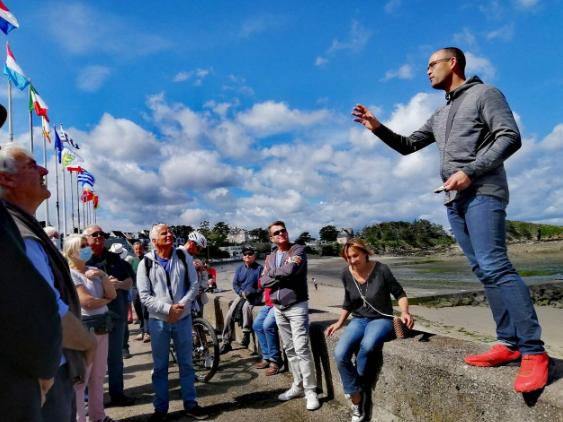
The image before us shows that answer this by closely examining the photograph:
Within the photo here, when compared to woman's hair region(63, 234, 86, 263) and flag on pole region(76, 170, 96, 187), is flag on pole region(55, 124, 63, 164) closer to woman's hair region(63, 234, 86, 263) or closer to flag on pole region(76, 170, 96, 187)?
flag on pole region(76, 170, 96, 187)

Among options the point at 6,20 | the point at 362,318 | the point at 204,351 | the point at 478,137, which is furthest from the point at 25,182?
the point at 6,20

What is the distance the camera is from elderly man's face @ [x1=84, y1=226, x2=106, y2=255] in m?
5.36

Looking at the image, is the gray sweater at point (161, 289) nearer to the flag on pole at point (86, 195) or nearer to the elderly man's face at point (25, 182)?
the elderly man's face at point (25, 182)

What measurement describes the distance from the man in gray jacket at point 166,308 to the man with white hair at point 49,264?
7.79 feet

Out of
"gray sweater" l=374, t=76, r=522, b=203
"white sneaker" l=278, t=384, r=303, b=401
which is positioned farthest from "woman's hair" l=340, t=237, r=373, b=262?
"white sneaker" l=278, t=384, r=303, b=401

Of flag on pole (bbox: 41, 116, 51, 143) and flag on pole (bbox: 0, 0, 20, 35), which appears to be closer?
flag on pole (bbox: 0, 0, 20, 35)

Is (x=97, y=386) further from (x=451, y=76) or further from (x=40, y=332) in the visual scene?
(x=451, y=76)

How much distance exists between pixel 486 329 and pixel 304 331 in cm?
866

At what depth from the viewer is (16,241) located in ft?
4.07

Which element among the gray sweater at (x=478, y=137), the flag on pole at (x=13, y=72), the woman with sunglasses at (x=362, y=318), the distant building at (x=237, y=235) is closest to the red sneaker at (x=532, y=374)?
the gray sweater at (x=478, y=137)

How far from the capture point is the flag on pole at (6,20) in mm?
12070

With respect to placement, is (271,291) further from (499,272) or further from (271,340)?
(499,272)

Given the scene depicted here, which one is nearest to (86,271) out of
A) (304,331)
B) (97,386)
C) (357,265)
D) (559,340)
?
(97,386)

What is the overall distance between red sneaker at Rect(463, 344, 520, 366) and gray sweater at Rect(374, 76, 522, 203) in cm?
100
